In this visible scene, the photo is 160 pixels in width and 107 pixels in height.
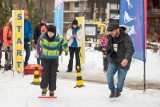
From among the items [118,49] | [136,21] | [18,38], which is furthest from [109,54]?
[18,38]

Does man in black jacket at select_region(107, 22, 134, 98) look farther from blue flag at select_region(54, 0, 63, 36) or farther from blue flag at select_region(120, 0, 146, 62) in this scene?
blue flag at select_region(54, 0, 63, 36)

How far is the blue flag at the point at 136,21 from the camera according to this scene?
29.7 ft

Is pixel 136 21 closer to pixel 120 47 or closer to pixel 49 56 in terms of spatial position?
pixel 120 47

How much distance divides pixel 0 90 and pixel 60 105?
88.3 inches

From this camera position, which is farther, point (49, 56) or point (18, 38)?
point (18, 38)

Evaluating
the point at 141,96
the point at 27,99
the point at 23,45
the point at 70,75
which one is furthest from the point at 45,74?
the point at 70,75

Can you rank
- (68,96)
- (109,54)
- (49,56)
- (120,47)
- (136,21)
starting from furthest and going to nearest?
(136,21), (68,96), (49,56), (109,54), (120,47)

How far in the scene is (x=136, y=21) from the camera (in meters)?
9.12

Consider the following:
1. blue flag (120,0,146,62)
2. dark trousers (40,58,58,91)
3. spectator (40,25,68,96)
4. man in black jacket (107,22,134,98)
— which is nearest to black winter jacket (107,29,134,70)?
man in black jacket (107,22,134,98)

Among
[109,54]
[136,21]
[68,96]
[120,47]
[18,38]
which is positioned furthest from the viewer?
[18,38]

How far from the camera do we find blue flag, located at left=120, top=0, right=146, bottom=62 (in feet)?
29.7

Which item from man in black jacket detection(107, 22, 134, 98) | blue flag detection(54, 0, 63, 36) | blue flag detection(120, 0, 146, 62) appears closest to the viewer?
man in black jacket detection(107, 22, 134, 98)

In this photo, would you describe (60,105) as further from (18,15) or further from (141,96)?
(18,15)

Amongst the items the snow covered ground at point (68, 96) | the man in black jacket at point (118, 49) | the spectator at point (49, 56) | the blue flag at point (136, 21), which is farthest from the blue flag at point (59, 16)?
the man in black jacket at point (118, 49)
